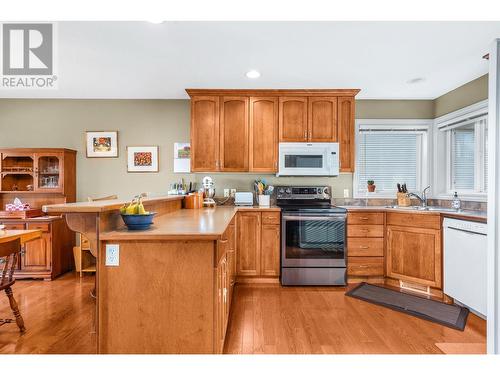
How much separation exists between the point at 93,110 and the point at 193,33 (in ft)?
7.94

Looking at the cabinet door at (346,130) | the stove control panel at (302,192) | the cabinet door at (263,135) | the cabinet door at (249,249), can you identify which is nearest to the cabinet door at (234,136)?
the cabinet door at (263,135)

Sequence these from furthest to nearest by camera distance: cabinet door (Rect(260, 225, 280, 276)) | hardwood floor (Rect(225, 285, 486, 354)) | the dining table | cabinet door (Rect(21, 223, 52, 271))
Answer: cabinet door (Rect(21, 223, 52, 271)) → cabinet door (Rect(260, 225, 280, 276)) → the dining table → hardwood floor (Rect(225, 285, 486, 354))

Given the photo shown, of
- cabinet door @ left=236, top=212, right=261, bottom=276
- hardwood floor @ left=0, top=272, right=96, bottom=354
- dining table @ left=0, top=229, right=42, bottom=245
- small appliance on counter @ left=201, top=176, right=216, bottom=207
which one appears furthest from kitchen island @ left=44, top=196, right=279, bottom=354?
small appliance on counter @ left=201, top=176, right=216, bottom=207

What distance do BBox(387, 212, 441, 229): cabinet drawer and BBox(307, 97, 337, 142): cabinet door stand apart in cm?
121

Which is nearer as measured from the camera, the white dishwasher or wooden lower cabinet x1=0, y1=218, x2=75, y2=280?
the white dishwasher

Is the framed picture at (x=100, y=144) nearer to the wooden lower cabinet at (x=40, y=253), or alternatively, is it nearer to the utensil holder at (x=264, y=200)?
the wooden lower cabinet at (x=40, y=253)

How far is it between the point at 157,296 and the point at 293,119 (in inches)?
107

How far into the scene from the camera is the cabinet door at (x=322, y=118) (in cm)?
353

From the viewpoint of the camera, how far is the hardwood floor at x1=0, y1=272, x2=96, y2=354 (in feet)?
6.55

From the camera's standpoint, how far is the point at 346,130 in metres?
3.54

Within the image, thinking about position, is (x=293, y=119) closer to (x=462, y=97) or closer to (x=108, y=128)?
(x=462, y=97)

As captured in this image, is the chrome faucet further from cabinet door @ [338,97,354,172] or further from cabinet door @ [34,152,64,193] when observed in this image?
cabinet door @ [34,152,64,193]

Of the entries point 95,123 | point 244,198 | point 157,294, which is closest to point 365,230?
point 244,198

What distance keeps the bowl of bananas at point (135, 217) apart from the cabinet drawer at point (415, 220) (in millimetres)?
2792
